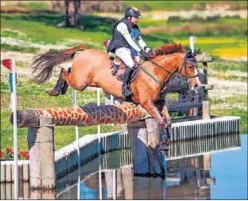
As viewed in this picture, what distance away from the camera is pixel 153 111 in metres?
27.9

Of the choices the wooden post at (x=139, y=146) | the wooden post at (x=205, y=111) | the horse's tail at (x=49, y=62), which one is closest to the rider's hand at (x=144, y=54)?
the horse's tail at (x=49, y=62)

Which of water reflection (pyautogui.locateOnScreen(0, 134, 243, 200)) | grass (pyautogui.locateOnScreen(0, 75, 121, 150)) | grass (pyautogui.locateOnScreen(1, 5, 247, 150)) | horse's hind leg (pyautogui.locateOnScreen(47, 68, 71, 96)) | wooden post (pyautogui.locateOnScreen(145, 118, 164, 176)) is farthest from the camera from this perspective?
grass (pyautogui.locateOnScreen(1, 5, 247, 150))

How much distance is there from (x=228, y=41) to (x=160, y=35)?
14.1ft

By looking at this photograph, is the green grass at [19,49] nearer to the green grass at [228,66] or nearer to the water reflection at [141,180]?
the green grass at [228,66]

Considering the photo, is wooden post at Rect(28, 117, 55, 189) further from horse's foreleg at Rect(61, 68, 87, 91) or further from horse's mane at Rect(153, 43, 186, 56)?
horse's mane at Rect(153, 43, 186, 56)

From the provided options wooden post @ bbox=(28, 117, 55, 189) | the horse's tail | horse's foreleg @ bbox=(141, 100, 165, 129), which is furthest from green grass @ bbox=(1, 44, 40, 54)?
wooden post @ bbox=(28, 117, 55, 189)

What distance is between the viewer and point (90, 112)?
2930 centimetres

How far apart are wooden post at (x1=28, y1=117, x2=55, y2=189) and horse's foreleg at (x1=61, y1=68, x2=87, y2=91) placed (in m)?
2.29

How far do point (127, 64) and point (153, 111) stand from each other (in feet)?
4.28

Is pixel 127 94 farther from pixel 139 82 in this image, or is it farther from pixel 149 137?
pixel 149 137

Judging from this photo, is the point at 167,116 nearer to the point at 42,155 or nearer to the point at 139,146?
the point at 139,146

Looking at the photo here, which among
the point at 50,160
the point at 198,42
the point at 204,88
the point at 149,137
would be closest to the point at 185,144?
the point at 204,88

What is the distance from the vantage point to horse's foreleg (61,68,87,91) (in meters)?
30.0

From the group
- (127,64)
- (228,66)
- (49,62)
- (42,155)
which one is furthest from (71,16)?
(42,155)
